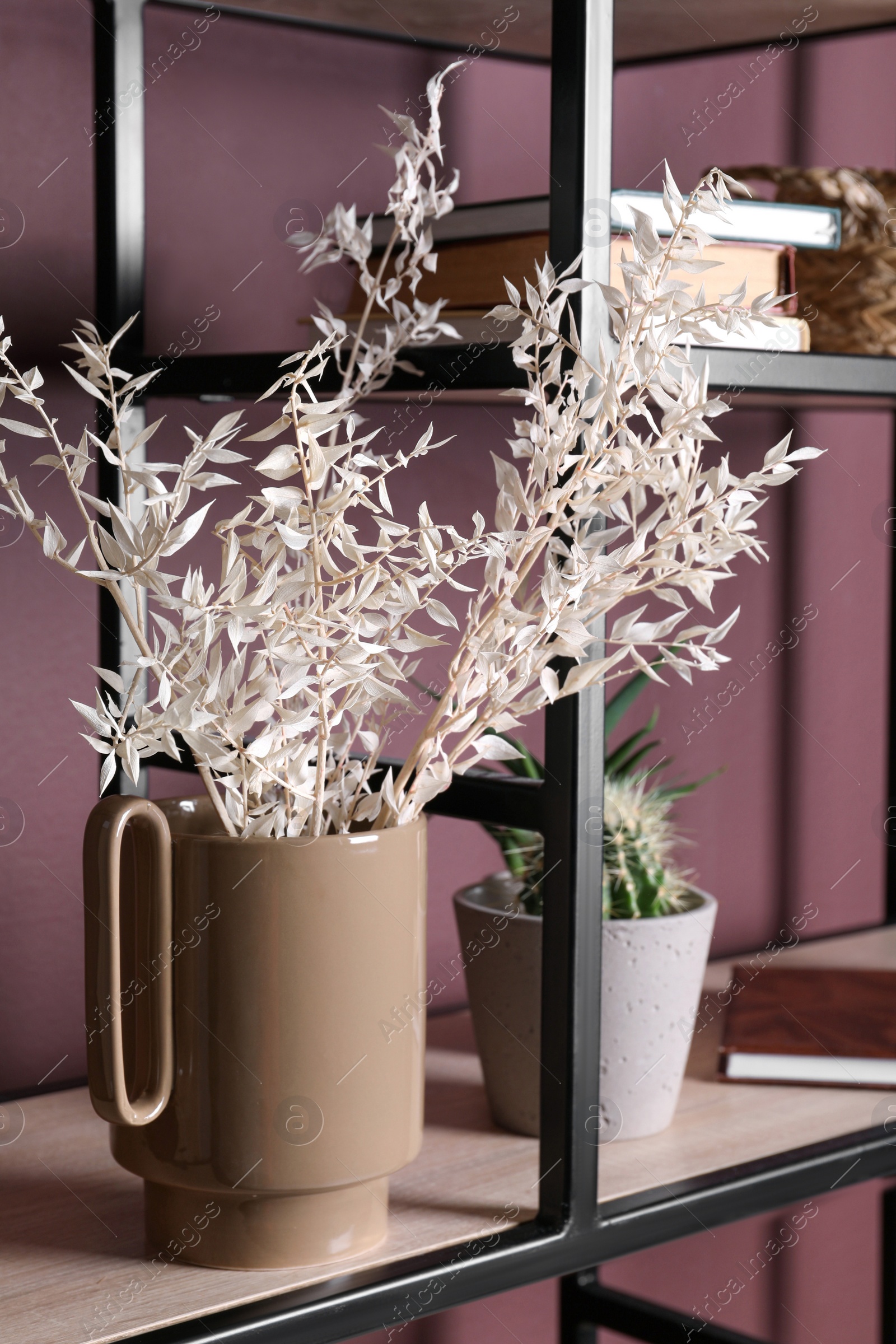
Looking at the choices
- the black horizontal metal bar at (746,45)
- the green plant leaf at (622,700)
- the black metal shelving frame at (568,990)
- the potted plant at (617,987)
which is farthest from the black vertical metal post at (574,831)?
the black horizontal metal bar at (746,45)

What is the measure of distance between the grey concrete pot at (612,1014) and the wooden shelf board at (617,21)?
634mm

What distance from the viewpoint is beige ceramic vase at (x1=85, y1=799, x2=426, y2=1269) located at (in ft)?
2.28

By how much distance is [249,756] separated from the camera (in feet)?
2.19

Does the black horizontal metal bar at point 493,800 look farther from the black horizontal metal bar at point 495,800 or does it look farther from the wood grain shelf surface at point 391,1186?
the wood grain shelf surface at point 391,1186

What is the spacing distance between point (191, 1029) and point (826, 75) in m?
1.19

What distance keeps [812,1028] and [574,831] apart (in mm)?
414

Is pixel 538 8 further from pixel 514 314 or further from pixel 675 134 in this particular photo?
pixel 514 314

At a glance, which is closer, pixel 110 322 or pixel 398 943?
pixel 398 943

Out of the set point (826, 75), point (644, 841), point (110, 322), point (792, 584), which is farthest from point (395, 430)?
point (826, 75)

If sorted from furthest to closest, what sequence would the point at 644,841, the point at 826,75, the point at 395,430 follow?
the point at 826,75
the point at 395,430
the point at 644,841

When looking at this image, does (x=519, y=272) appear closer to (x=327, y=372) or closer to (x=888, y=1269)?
(x=327, y=372)

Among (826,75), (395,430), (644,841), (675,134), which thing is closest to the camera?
(644,841)

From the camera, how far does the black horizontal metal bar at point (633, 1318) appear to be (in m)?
1.05

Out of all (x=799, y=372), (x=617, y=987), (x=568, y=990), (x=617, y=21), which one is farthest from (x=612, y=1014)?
(x=617, y=21)
